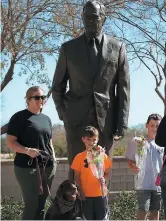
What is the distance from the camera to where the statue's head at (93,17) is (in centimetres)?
436

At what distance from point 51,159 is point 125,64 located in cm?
123

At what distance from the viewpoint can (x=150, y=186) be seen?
5.59 meters

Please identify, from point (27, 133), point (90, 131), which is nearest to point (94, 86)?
point (90, 131)

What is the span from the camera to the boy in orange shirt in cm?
446

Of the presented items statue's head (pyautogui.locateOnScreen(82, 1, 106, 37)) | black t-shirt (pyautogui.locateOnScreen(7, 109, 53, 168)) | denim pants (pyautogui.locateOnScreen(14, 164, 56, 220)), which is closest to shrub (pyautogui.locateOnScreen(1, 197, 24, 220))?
denim pants (pyautogui.locateOnScreen(14, 164, 56, 220))

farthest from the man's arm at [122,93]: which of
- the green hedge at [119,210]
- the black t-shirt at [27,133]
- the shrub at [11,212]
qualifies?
the shrub at [11,212]

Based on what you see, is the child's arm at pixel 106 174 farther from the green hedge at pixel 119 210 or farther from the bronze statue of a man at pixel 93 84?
the green hedge at pixel 119 210

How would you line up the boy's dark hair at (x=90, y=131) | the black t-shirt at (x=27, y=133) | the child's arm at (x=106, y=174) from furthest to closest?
the black t-shirt at (x=27, y=133)
the child's arm at (x=106, y=174)
the boy's dark hair at (x=90, y=131)

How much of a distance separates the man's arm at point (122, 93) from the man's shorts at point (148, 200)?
147 cm

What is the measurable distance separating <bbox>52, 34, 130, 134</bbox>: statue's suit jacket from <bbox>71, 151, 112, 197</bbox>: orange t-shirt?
32cm

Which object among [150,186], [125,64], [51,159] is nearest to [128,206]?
[150,186]

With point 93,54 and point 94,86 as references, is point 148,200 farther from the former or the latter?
point 93,54

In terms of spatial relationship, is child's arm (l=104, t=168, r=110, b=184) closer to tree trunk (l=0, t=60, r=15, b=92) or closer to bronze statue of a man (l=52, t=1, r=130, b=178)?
bronze statue of a man (l=52, t=1, r=130, b=178)

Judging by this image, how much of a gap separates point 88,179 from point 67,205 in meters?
0.33
